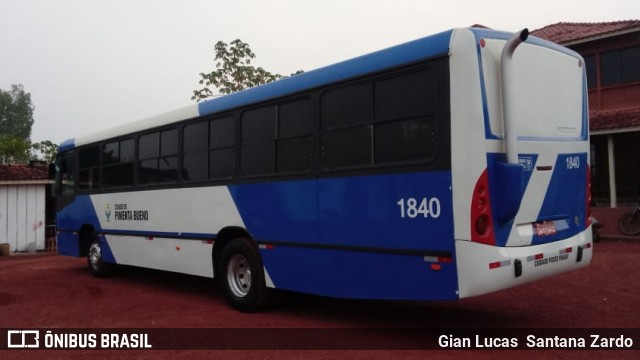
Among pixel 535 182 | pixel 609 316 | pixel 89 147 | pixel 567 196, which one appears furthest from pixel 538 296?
pixel 89 147

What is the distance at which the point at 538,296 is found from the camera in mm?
7934

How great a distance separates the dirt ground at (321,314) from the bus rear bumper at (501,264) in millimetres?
710

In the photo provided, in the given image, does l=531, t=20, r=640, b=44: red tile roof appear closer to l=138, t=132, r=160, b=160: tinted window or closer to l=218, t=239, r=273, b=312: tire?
l=138, t=132, r=160, b=160: tinted window

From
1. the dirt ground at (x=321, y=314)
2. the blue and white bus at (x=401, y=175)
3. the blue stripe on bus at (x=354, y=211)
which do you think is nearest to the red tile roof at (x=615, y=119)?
the dirt ground at (x=321, y=314)

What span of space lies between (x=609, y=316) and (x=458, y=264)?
287 cm

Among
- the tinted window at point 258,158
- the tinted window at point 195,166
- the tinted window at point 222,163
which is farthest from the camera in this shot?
the tinted window at point 195,166

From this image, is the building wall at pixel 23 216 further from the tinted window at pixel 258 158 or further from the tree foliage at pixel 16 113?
the tree foliage at pixel 16 113

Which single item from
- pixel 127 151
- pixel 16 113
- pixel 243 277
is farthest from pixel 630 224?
pixel 16 113

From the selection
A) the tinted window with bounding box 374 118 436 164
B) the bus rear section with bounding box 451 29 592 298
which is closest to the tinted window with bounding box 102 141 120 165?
the tinted window with bounding box 374 118 436 164

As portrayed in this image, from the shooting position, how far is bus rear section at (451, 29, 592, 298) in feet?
16.3

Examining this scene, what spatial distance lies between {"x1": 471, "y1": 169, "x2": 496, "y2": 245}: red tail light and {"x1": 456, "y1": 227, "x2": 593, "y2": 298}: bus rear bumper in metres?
0.07

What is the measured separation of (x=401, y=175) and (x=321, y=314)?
2.60 metres

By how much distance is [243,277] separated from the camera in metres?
7.59

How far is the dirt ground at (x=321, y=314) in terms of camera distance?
222 inches
